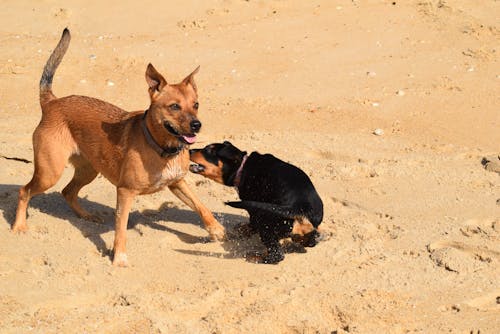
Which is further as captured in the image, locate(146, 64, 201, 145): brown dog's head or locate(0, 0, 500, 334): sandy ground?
locate(146, 64, 201, 145): brown dog's head

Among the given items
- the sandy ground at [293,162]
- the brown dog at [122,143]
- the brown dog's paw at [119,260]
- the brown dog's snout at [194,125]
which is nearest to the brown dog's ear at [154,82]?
the brown dog at [122,143]

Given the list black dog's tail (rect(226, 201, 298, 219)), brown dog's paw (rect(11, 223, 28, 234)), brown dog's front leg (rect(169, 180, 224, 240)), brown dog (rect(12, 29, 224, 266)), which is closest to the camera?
brown dog (rect(12, 29, 224, 266))

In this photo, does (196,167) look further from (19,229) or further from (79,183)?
(19,229)

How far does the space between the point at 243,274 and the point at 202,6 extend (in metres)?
9.27

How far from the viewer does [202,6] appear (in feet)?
47.4

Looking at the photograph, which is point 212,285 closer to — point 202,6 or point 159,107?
point 159,107

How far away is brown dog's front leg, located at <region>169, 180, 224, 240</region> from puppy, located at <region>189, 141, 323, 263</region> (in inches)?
10.1

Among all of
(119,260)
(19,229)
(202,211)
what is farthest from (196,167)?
(19,229)

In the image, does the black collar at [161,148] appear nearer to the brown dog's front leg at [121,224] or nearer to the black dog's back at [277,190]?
the brown dog's front leg at [121,224]

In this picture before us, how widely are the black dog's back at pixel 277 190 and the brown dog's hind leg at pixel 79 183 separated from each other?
1553 millimetres

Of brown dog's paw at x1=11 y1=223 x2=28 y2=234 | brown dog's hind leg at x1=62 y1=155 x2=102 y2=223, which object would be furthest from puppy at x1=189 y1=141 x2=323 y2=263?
brown dog's paw at x1=11 y1=223 x2=28 y2=234

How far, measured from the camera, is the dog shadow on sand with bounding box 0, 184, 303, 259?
22.2ft

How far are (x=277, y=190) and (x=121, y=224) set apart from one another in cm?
143

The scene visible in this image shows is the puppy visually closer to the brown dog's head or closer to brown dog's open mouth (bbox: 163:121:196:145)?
brown dog's open mouth (bbox: 163:121:196:145)
